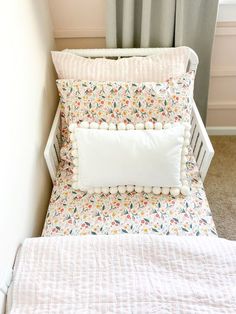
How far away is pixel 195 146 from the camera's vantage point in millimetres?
1565

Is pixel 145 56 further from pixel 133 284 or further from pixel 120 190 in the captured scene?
A: pixel 133 284

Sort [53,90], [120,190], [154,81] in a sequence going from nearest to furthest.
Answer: [120,190], [154,81], [53,90]

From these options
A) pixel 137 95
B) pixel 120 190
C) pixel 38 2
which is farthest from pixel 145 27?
pixel 120 190

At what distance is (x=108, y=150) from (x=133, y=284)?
21.2 inches

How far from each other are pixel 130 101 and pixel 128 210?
49 cm

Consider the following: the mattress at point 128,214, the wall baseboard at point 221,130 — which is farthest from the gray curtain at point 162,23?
the mattress at point 128,214

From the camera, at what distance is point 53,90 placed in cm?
168

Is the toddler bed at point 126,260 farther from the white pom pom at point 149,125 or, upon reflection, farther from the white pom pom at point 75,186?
the white pom pom at point 149,125

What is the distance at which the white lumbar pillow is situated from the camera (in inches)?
51.0

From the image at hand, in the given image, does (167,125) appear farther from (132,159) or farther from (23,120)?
(23,120)

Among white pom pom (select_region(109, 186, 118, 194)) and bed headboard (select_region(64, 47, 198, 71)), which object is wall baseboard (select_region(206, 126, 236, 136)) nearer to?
bed headboard (select_region(64, 47, 198, 71))

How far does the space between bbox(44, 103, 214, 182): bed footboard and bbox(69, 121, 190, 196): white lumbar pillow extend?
10cm

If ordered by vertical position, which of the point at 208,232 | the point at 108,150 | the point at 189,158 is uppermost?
the point at 108,150

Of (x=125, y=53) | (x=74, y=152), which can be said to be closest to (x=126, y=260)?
(x=74, y=152)
